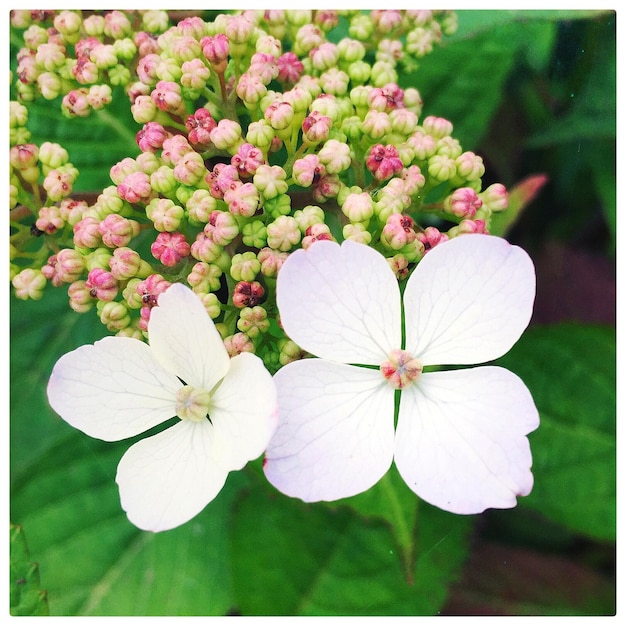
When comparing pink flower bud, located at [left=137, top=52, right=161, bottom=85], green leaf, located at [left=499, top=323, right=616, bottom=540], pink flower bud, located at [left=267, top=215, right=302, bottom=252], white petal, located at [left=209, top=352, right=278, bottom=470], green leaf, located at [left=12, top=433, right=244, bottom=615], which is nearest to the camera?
white petal, located at [left=209, top=352, right=278, bottom=470]

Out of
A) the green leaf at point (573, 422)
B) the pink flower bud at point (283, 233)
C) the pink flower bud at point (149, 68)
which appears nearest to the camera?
the pink flower bud at point (283, 233)

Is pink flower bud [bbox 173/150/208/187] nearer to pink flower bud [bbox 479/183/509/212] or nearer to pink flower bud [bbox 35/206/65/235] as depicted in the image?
pink flower bud [bbox 35/206/65/235]

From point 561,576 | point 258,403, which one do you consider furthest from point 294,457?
point 561,576

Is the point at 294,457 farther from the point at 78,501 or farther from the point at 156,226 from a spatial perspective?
the point at 78,501

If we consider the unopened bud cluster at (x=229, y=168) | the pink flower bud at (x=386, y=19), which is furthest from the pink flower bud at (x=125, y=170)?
the pink flower bud at (x=386, y=19)

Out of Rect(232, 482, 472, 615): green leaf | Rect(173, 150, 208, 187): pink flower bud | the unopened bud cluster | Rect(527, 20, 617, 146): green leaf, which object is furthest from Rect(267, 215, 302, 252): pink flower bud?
Rect(527, 20, 617, 146): green leaf

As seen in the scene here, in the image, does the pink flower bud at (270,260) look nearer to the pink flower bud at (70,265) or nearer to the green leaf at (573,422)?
the pink flower bud at (70,265)

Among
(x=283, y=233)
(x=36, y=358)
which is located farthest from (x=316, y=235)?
(x=36, y=358)
